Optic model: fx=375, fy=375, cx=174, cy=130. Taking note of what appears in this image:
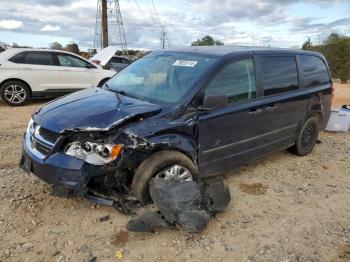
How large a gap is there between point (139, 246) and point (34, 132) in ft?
5.30

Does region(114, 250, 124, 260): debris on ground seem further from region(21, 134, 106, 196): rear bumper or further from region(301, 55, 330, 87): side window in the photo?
region(301, 55, 330, 87): side window

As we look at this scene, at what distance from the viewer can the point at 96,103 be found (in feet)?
13.1

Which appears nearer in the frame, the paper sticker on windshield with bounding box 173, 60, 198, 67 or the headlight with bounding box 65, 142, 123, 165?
the headlight with bounding box 65, 142, 123, 165

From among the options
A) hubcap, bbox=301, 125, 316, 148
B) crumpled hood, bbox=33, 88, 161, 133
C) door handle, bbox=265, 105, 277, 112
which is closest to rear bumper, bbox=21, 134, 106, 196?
crumpled hood, bbox=33, 88, 161, 133

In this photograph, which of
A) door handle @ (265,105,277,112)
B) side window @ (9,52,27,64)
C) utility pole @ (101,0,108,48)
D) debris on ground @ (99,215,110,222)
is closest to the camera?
debris on ground @ (99,215,110,222)

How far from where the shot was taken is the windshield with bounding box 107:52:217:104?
417cm

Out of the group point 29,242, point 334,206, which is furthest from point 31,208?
point 334,206

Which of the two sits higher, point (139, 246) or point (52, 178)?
point (52, 178)

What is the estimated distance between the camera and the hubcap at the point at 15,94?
32.2ft

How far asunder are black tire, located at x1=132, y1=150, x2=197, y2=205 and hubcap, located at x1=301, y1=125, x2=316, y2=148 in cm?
302

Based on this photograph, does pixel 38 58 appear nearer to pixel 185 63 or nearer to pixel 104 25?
pixel 185 63

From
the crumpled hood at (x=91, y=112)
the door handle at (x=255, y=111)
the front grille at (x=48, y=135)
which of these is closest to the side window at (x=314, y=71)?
the door handle at (x=255, y=111)

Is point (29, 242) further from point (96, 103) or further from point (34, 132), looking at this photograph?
point (96, 103)

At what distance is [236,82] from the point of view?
14.9 ft
